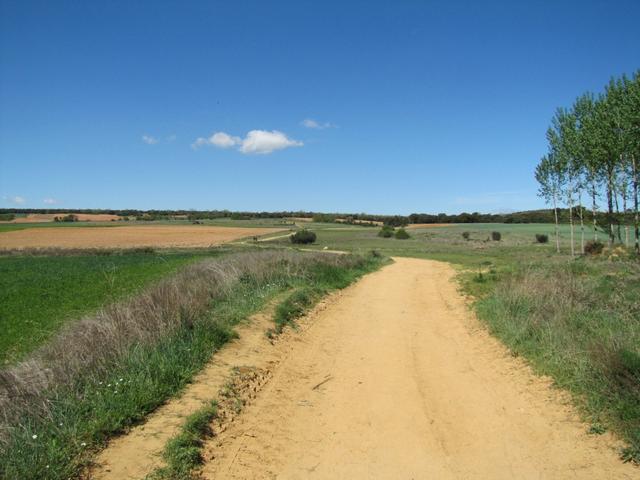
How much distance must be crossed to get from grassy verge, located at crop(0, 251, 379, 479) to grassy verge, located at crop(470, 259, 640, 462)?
5673 mm

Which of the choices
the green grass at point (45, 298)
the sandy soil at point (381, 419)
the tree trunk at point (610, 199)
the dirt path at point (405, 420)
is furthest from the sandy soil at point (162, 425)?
the tree trunk at point (610, 199)

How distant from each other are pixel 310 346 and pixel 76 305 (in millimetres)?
11460

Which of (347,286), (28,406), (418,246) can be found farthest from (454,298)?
(418,246)

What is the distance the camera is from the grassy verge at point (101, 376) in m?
4.79

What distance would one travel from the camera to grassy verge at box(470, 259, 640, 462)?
606 cm

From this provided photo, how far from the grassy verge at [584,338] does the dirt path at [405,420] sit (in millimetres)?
306

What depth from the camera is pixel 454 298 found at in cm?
1728

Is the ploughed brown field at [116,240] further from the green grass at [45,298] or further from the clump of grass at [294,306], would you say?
the clump of grass at [294,306]

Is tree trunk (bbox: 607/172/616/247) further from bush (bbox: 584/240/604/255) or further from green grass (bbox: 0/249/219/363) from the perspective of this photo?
green grass (bbox: 0/249/219/363)

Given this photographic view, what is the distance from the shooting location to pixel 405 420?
632cm

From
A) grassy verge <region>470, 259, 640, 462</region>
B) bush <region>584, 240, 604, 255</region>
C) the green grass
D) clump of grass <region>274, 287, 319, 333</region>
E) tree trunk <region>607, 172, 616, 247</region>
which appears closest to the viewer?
grassy verge <region>470, 259, 640, 462</region>

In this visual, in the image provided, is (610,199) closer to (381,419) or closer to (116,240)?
(381,419)

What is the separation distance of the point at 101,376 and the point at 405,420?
4212mm

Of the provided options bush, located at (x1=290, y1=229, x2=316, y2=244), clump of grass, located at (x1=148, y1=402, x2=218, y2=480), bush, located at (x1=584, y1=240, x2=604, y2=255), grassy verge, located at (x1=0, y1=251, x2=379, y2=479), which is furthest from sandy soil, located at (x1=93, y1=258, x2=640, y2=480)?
bush, located at (x1=290, y1=229, x2=316, y2=244)
